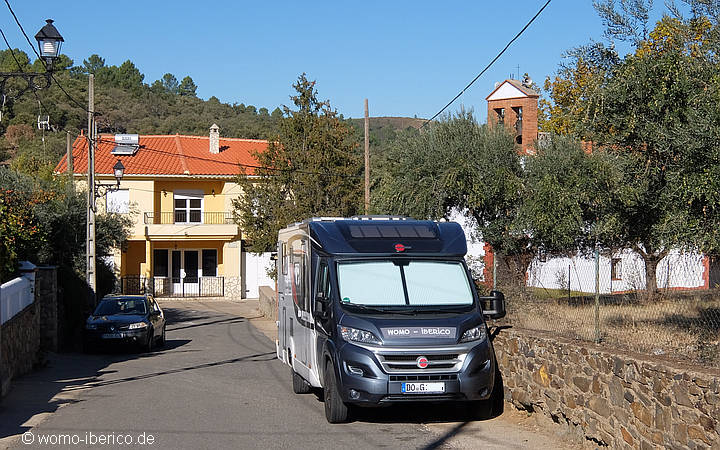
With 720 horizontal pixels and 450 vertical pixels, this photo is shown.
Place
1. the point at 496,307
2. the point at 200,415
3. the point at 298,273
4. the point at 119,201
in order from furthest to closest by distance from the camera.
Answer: the point at 119,201 → the point at 298,273 → the point at 200,415 → the point at 496,307

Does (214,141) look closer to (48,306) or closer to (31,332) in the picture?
(48,306)

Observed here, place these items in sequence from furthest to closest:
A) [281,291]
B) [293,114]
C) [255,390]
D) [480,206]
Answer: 1. [293,114]
2. [480,206]
3. [281,291]
4. [255,390]

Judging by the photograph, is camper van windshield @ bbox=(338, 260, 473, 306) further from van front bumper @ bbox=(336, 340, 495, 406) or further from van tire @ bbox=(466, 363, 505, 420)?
van tire @ bbox=(466, 363, 505, 420)

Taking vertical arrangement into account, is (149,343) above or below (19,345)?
below

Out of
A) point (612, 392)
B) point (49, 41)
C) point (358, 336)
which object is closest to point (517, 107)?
point (49, 41)

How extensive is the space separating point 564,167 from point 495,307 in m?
11.8

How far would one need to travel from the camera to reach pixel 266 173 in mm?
36781

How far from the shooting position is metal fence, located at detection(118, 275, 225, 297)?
46.5m

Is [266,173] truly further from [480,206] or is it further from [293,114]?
[480,206]

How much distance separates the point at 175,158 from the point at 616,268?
38247 millimetres

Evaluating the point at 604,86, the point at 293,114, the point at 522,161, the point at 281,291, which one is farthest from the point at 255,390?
the point at 293,114

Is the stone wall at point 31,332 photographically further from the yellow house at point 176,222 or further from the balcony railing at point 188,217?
the balcony railing at point 188,217

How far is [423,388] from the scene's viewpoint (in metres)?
10.1

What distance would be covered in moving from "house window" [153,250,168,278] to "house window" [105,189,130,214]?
3.26 meters
